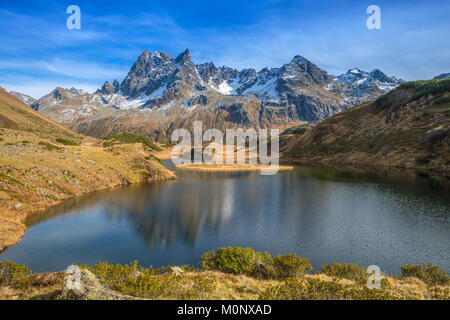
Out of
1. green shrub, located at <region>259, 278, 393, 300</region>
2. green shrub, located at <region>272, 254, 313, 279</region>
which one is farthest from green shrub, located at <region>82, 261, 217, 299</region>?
green shrub, located at <region>272, 254, 313, 279</region>

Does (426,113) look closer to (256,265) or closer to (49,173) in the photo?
(256,265)

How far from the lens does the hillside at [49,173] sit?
135 ft

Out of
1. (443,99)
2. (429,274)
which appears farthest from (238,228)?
(443,99)

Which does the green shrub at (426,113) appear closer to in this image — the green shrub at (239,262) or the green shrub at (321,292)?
the green shrub at (321,292)

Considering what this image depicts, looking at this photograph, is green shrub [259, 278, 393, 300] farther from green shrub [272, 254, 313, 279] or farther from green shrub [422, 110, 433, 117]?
green shrub [422, 110, 433, 117]

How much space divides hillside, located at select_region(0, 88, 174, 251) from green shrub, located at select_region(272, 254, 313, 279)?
32.4m

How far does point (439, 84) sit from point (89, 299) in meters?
221

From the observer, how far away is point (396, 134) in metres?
148

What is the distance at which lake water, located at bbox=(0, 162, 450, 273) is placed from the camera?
1166 inches
